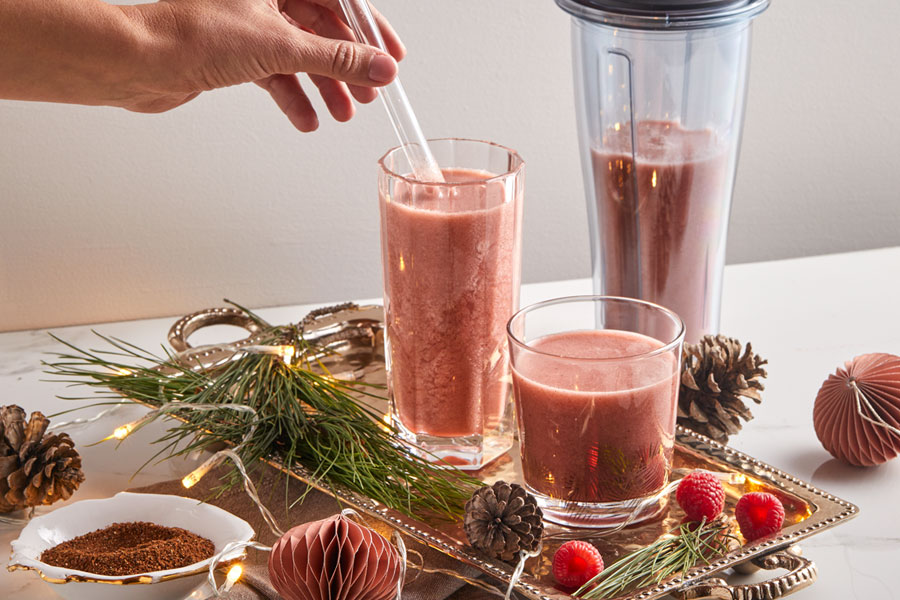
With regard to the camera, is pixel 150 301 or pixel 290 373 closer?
pixel 290 373

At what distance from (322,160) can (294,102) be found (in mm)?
224

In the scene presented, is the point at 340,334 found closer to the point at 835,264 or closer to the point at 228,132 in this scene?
the point at 228,132

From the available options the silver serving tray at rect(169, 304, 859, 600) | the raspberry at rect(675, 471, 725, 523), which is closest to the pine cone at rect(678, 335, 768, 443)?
the silver serving tray at rect(169, 304, 859, 600)

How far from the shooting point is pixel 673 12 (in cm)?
85

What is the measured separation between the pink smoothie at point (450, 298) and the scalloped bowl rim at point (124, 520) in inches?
7.5

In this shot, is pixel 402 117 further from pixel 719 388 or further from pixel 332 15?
pixel 719 388

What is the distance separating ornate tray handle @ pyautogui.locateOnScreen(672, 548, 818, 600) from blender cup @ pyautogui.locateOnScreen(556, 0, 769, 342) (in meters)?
0.34

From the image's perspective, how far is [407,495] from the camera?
730 mm

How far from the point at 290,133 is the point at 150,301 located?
0.27 meters

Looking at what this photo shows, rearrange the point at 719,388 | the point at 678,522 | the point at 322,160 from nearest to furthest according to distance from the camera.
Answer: the point at 678,522
the point at 719,388
the point at 322,160

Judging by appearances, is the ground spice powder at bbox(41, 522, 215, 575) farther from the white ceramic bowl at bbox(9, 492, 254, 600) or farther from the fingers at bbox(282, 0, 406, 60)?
the fingers at bbox(282, 0, 406, 60)

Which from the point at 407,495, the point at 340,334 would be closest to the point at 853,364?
the point at 407,495

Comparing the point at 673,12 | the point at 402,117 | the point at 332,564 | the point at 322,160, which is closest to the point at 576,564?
the point at 332,564

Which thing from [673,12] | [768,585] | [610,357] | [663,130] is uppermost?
[673,12]
